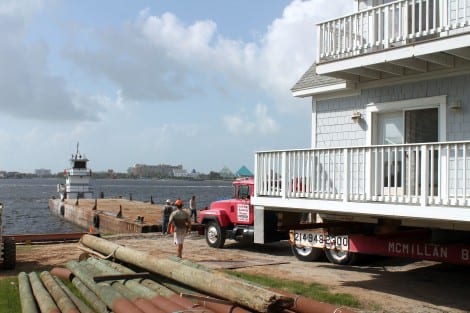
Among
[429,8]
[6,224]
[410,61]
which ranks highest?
[429,8]

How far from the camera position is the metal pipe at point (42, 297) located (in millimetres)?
10057

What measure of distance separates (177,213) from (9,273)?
16.4 ft

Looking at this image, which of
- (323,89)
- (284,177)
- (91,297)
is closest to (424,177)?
(284,177)

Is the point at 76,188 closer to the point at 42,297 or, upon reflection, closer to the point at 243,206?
the point at 243,206

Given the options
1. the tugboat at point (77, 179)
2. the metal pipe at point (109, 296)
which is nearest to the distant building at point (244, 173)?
the metal pipe at point (109, 296)

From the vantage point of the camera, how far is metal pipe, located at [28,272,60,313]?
10.1m

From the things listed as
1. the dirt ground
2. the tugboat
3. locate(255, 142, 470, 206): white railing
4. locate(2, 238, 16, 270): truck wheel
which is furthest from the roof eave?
the tugboat

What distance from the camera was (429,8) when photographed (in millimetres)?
11203

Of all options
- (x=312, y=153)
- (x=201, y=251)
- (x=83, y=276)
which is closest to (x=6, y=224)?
(x=201, y=251)

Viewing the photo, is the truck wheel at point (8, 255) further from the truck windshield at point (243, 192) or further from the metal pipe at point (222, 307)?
the metal pipe at point (222, 307)

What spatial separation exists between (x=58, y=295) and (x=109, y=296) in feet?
4.92

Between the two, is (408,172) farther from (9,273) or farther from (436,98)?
(9,273)

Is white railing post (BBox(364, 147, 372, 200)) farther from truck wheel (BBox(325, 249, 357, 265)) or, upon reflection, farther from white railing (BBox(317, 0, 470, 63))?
truck wheel (BBox(325, 249, 357, 265))

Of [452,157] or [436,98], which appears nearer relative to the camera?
[452,157]
